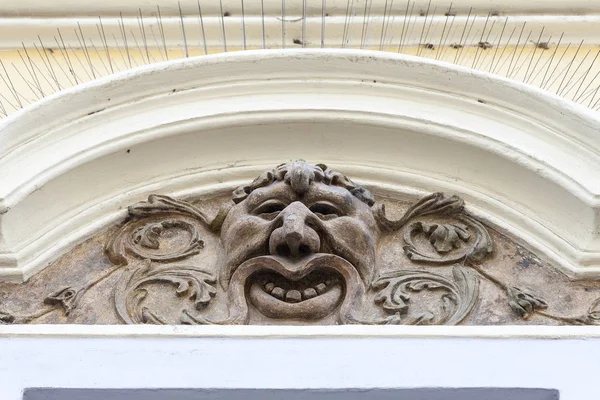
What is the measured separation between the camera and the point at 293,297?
3.40 metres

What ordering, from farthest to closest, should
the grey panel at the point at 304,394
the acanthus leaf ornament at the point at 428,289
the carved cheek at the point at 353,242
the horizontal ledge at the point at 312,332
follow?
the carved cheek at the point at 353,242, the acanthus leaf ornament at the point at 428,289, the horizontal ledge at the point at 312,332, the grey panel at the point at 304,394

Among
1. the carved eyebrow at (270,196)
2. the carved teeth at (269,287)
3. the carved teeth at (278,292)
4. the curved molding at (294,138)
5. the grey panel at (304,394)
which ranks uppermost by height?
the curved molding at (294,138)

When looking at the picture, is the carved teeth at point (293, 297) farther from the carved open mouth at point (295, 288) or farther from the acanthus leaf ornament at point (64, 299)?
the acanthus leaf ornament at point (64, 299)

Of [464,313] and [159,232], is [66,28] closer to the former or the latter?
[159,232]

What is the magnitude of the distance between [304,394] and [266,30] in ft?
7.53

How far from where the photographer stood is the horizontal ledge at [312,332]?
10.5 ft

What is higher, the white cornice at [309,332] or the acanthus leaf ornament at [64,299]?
the acanthus leaf ornament at [64,299]

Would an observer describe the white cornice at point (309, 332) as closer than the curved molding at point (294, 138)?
Yes

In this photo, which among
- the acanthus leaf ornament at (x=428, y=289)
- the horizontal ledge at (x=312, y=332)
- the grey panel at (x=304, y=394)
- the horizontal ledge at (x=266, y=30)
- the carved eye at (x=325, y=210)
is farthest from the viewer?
the horizontal ledge at (x=266, y=30)

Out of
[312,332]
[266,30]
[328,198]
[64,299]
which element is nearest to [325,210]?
[328,198]

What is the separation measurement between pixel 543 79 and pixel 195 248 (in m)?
1.68

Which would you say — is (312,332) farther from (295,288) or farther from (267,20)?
(267,20)

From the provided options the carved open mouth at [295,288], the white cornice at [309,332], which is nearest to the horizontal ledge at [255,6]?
the carved open mouth at [295,288]

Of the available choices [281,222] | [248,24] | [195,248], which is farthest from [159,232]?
[248,24]
